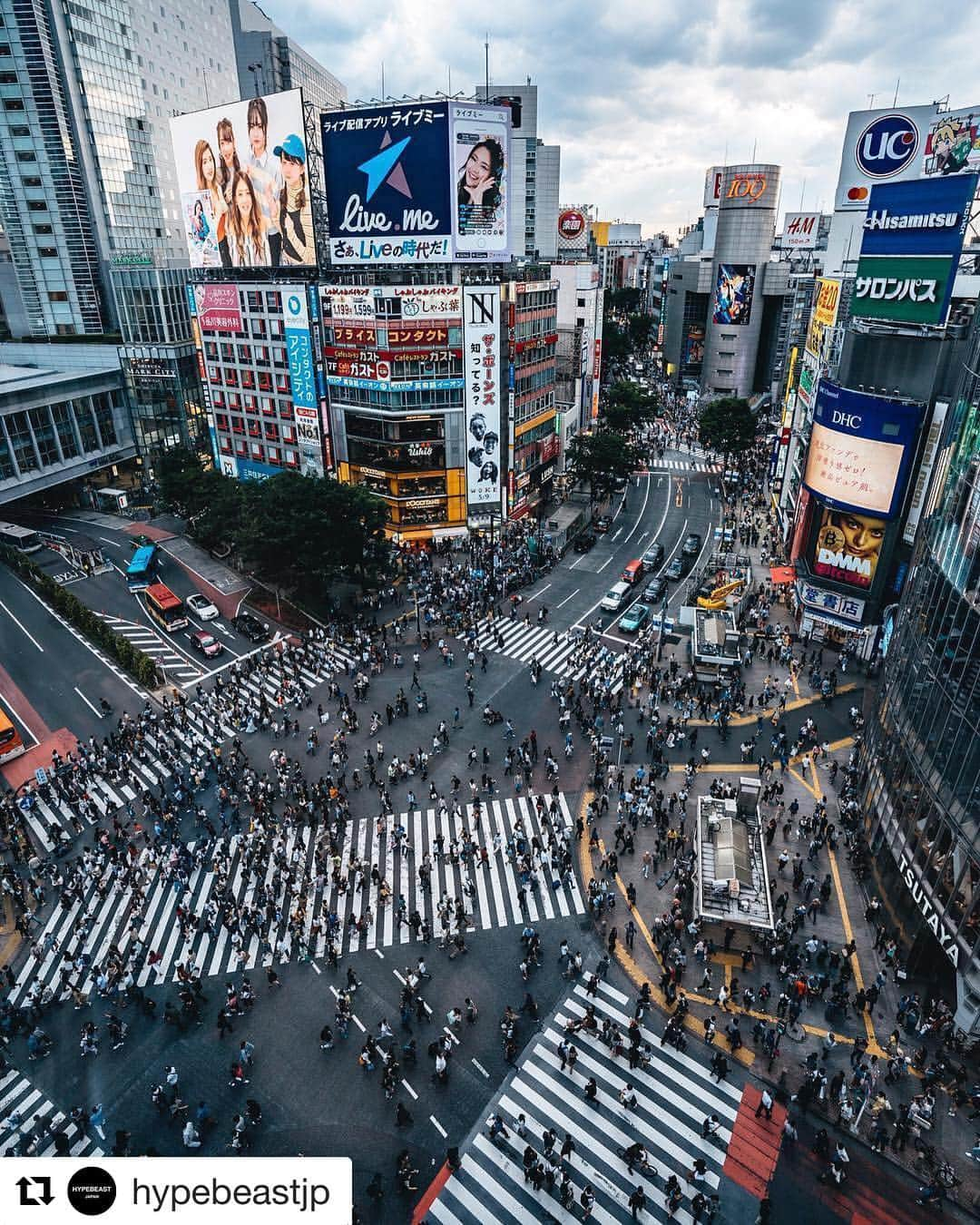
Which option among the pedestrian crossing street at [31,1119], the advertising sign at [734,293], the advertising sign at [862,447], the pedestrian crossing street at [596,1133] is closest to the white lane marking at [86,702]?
the pedestrian crossing street at [31,1119]

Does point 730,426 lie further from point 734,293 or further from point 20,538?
point 20,538

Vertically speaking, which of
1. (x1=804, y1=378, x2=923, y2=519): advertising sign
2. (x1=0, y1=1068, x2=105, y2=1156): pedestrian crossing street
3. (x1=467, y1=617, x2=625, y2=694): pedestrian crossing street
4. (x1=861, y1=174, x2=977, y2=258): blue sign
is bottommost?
(x1=0, y1=1068, x2=105, y2=1156): pedestrian crossing street

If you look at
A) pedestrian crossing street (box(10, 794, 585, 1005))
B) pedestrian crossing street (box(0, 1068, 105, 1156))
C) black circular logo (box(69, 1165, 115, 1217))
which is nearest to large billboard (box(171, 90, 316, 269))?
pedestrian crossing street (box(10, 794, 585, 1005))

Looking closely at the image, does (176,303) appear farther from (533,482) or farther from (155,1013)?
(155,1013)

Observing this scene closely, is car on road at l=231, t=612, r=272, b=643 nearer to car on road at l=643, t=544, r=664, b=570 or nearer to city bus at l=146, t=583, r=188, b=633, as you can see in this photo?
city bus at l=146, t=583, r=188, b=633

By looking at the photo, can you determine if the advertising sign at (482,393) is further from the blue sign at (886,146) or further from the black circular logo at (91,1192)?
the black circular logo at (91,1192)

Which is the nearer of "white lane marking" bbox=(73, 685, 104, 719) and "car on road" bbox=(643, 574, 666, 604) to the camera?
"white lane marking" bbox=(73, 685, 104, 719)
